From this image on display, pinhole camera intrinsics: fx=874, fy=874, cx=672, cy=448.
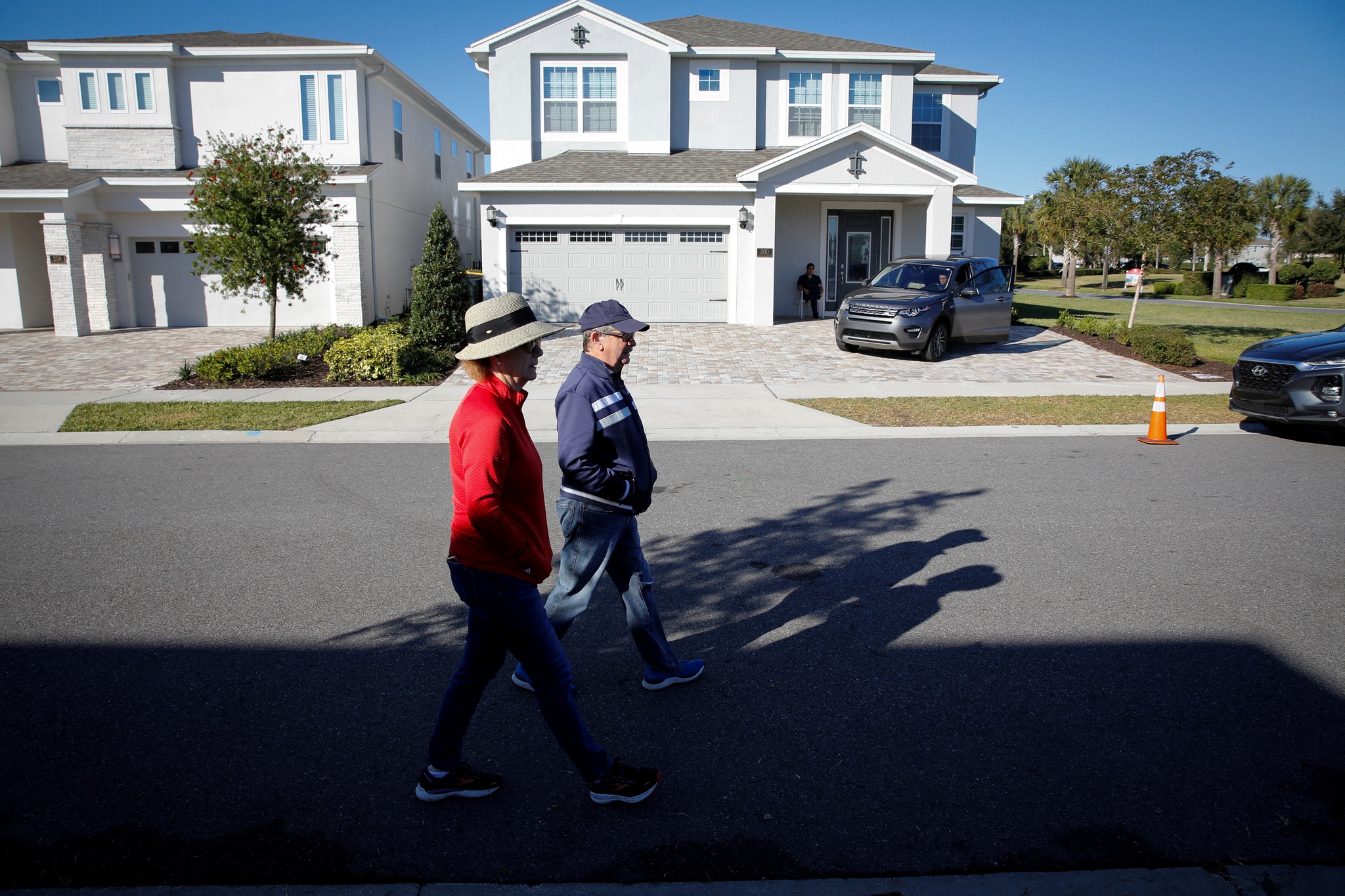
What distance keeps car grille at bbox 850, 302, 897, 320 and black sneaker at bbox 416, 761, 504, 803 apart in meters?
14.4

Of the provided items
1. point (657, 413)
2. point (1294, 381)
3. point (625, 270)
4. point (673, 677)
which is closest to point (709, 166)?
point (625, 270)

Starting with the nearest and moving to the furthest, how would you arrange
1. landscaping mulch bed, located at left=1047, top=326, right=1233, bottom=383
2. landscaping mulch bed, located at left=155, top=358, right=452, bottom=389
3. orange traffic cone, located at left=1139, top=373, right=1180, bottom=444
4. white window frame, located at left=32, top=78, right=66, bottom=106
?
orange traffic cone, located at left=1139, top=373, right=1180, bottom=444 → landscaping mulch bed, located at left=155, top=358, right=452, bottom=389 → landscaping mulch bed, located at left=1047, top=326, right=1233, bottom=383 → white window frame, located at left=32, top=78, right=66, bottom=106

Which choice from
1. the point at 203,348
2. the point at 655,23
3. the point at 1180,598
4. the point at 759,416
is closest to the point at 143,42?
the point at 203,348

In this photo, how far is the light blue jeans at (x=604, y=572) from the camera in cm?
378

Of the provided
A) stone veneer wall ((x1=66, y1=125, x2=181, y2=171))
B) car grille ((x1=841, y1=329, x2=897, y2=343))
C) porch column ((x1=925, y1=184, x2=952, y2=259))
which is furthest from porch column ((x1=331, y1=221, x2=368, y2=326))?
porch column ((x1=925, y1=184, x2=952, y2=259))

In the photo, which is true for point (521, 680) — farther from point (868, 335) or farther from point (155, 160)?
point (155, 160)

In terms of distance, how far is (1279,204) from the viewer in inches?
2183

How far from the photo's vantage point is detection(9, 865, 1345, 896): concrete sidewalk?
110 inches

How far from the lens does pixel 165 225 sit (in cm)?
2208

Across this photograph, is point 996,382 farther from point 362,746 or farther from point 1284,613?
point 362,746

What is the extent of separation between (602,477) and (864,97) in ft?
77.2

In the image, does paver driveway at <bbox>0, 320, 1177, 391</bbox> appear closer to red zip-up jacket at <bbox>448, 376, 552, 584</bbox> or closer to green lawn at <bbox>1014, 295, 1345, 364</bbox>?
green lawn at <bbox>1014, 295, 1345, 364</bbox>

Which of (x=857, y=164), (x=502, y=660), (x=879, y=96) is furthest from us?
(x=879, y=96)

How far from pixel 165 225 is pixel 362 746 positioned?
74.7 ft
